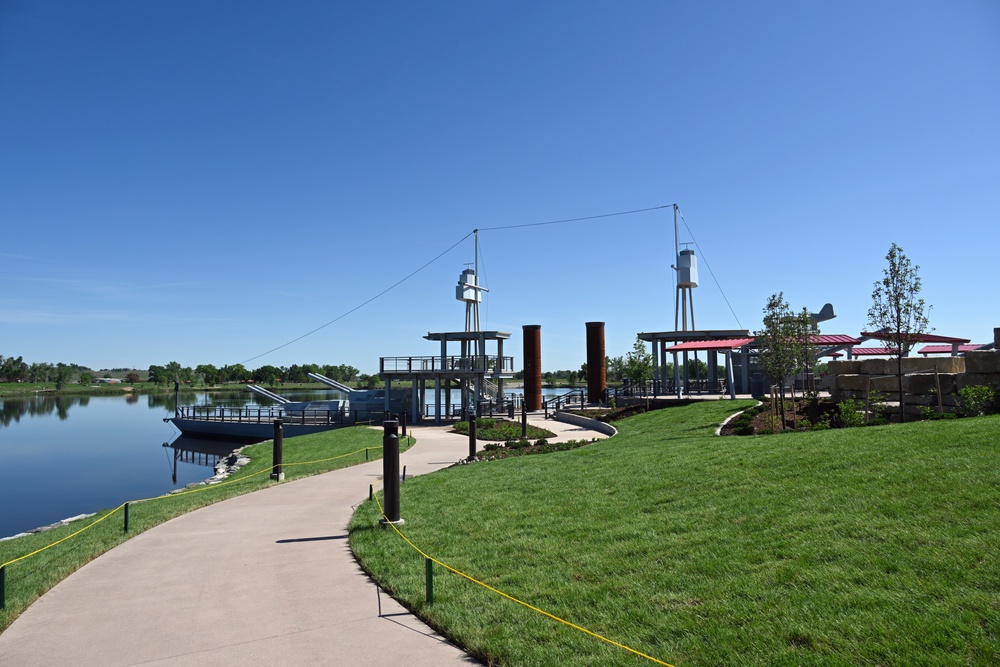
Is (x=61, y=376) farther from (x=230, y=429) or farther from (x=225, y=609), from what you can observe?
A: (x=225, y=609)

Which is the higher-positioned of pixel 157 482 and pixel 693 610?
pixel 693 610

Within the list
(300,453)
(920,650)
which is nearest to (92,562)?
(920,650)

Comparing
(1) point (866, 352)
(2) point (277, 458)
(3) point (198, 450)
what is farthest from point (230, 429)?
(1) point (866, 352)

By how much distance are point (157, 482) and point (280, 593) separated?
81.4 ft

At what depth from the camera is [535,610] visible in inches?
229

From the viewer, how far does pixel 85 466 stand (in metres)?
32.3

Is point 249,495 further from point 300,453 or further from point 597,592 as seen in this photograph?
point 300,453

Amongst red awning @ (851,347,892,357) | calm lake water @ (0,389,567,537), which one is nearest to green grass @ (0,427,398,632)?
calm lake water @ (0,389,567,537)

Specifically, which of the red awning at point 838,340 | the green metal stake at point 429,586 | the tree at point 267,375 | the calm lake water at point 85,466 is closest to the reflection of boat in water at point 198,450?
the calm lake water at point 85,466

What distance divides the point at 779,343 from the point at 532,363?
21907 millimetres

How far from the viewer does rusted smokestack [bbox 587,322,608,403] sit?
41.4 m

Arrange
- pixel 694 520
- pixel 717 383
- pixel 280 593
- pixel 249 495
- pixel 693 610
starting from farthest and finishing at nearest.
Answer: pixel 717 383
pixel 249 495
pixel 694 520
pixel 280 593
pixel 693 610

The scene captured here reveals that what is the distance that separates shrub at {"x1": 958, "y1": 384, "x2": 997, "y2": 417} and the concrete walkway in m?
13.7

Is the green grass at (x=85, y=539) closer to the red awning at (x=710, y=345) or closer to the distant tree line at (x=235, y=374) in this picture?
the red awning at (x=710, y=345)
